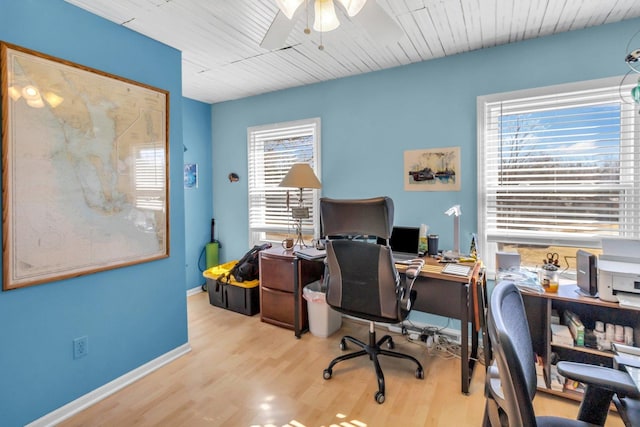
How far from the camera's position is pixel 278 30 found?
1655 mm

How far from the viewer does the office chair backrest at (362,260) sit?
80.0 inches

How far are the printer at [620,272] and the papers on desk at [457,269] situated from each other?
28.8 inches

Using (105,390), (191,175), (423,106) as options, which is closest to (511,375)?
(105,390)

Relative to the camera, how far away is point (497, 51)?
2543 millimetres

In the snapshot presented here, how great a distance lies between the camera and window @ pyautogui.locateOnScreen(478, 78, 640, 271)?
2223 mm

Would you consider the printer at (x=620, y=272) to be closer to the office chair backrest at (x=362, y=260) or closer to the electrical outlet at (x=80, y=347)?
the office chair backrest at (x=362, y=260)

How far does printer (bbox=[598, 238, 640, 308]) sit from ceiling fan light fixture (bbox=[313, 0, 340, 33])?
211 cm

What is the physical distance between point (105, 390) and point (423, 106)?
10.8 feet

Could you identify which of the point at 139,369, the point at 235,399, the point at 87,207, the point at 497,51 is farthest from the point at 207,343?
the point at 497,51

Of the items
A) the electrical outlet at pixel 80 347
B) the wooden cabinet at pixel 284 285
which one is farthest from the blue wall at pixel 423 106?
the electrical outlet at pixel 80 347

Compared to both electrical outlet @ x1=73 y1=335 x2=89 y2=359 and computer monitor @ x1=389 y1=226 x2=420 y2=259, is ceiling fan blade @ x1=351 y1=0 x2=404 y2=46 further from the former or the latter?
electrical outlet @ x1=73 y1=335 x2=89 y2=359

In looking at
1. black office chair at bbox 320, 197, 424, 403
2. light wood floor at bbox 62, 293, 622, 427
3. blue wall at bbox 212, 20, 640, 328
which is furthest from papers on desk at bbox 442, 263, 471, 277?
light wood floor at bbox 62, 293, 622, 427

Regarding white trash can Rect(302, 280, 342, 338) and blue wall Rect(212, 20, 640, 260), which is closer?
blue wall Rect(212, 20, 640, 260)

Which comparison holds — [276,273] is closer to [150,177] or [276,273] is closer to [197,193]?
[150,177]
